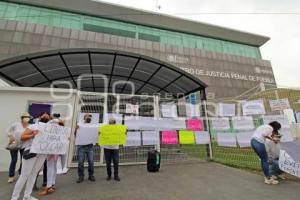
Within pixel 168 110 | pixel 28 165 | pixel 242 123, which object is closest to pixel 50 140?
pixel 28 165

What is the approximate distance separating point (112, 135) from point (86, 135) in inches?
28.8

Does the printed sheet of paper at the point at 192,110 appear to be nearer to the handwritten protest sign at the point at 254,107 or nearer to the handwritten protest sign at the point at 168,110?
the handwritten protest sign at the point at 168,110

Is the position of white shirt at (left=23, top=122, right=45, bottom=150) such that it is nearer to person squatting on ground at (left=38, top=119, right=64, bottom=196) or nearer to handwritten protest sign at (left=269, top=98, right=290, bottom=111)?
person squatting on ground at (left=38, top=119, right=64, bottom=196)

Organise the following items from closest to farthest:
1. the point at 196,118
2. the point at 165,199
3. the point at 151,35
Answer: the point at 165,199 → the point at 196,118 → the point at 151,35

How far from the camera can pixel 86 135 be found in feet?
17.0

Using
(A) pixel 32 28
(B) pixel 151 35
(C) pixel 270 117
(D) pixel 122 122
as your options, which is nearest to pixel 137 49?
(B) pixel 151 35

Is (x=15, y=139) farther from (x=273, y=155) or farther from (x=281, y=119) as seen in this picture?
(x=281, y=119)

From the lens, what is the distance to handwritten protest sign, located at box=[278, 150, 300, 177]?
4.50 m

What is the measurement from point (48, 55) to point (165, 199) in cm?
664

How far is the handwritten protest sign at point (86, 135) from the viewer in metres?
5.10

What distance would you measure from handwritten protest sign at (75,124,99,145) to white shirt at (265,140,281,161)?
197 inches

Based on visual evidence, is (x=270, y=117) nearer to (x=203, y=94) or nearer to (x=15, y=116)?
(x=203, y=94)

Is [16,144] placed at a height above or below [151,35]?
below

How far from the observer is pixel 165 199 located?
375 cm
